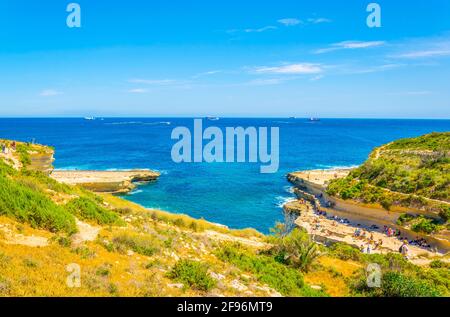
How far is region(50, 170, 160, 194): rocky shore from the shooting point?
57.3m

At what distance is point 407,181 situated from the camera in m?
40.7

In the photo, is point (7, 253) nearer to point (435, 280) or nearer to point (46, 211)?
point (46, 211)

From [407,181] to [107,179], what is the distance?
152 feet

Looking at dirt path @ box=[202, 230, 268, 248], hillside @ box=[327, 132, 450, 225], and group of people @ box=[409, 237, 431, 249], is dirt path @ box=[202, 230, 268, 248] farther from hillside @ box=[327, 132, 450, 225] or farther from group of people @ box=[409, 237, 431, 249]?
hillside @ box=[327, 132, 450, 225]

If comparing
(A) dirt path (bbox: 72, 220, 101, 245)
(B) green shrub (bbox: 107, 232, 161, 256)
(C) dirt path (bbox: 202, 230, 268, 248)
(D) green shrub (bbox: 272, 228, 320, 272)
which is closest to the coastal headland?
(C) dirt path (bbox: 202, 230, 268, 248)

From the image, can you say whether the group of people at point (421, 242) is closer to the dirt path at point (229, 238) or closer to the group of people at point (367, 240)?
the group of people at point (367, 240)

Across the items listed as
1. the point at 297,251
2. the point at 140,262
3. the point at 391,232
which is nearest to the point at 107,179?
the point at 391,232

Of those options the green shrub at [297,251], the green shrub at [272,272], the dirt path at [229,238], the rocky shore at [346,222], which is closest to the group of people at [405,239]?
the rocky shore at [346,222]

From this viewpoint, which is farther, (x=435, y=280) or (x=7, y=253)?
(x=435, y=280)

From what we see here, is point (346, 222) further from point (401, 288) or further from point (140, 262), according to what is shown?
point (140, 262)

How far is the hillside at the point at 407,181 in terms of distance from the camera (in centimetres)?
3602

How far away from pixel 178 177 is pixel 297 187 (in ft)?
77.1

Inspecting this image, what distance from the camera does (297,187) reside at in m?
61.5

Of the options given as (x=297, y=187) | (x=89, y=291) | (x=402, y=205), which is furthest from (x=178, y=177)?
(x=89, y=291)
